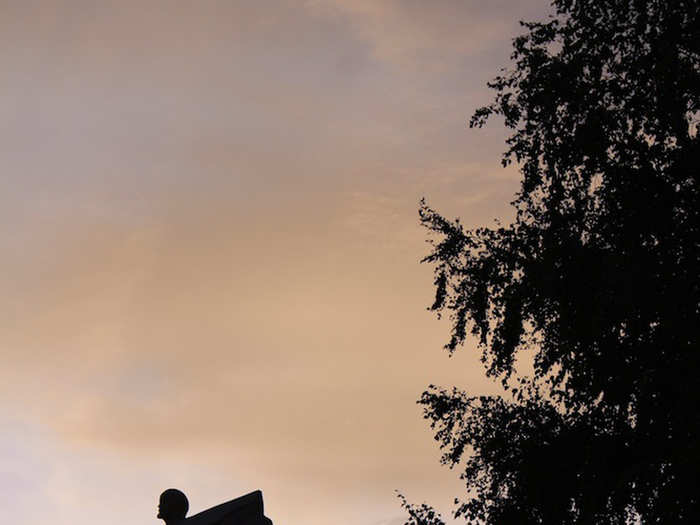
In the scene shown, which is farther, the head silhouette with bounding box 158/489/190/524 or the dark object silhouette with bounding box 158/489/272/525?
the head silhouette with bounding box 158/489/190/524

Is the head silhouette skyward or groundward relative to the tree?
groundward

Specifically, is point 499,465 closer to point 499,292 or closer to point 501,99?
point 499,292

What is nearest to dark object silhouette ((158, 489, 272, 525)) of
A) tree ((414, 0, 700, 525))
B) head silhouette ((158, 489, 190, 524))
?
head silhouette ((158, 489, 190, 524))

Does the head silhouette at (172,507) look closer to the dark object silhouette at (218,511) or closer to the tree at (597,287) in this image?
the dark object silhouette at (218,511)

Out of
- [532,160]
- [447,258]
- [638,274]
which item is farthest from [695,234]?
[447,258]

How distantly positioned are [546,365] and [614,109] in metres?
5.35

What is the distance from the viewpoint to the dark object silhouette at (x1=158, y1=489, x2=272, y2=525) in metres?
8.07

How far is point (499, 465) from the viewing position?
16.7m

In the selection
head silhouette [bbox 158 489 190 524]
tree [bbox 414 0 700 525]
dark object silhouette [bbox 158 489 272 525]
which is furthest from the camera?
tree [bbox 414 0 700 525]

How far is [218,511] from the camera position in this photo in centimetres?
815

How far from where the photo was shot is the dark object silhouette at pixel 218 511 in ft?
26.5

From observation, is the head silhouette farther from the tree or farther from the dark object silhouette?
the tree

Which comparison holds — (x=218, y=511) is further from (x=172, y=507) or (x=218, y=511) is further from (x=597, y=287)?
(x=597, y=287)

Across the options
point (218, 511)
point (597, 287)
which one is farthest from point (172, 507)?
point (597, 287)
